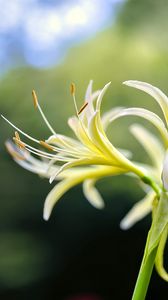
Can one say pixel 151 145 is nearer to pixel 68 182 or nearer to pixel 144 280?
pixel 68 182

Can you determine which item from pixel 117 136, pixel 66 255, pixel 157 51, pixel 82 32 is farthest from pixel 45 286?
pixel 82 32

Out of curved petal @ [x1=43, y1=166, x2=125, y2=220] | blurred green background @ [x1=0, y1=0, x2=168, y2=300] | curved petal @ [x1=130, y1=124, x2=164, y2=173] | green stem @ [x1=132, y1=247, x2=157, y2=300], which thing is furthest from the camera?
blurred green background @ [x1=0, y1=0, x2=168, y2=300]

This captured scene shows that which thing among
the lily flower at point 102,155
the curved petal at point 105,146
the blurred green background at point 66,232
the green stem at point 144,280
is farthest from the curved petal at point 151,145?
the blurred green background at point 66,232

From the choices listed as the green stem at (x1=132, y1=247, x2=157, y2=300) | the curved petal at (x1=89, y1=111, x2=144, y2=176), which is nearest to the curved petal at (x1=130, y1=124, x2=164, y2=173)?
the curved petal at (x1=89, y1=111, x2=144, y2=176)

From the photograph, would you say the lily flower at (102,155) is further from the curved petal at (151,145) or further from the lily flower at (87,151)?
the curved petal at (151,145)

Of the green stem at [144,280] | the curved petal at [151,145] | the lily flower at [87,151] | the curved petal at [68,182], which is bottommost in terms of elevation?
the curved petal at [151,145]

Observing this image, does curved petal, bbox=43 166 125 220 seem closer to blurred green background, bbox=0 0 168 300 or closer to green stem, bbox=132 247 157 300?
green stem, bbox=132 247 157 300

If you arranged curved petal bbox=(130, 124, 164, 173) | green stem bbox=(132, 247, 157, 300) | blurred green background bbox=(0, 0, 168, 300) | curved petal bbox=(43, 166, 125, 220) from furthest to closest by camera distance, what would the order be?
blurred green background bbox=(0, 0, 168, 300) < curved petal bbox=(130, 124, 164, 173) < curved petal bbox=(43, 166, 125, 220) < green stem bbox=(132, 247, 157, 300)

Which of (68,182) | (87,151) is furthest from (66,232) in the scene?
(87,151)

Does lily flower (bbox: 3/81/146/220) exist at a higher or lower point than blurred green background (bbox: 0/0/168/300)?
higher

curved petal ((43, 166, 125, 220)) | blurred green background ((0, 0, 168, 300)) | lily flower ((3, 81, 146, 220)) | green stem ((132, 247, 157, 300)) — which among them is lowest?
blurred green background ((0, 0, 168, 300))

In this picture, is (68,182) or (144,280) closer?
(144,280)
